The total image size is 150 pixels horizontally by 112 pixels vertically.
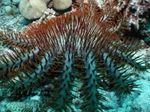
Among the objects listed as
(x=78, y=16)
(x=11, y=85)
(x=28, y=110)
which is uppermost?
(x=78, y=16)

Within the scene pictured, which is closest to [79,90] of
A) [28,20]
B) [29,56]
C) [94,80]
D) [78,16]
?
[94,80]

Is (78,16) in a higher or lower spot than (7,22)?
higher

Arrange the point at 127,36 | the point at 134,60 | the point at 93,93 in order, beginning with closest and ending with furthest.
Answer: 1. the point at 93,93
2. the point at 134,60
3. the point at 127,36

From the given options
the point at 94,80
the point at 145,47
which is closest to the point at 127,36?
the point at 145,47

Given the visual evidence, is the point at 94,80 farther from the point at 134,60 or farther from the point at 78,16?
the point at 78,16

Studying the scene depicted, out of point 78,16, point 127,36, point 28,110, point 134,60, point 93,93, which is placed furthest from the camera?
point 127,36

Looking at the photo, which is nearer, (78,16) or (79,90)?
(79,90)

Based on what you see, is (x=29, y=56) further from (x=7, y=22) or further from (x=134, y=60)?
(x=7, y=22)
